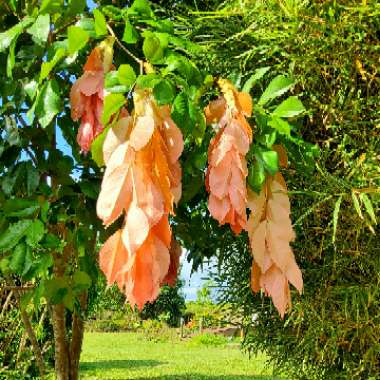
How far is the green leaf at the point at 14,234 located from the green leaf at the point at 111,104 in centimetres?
78

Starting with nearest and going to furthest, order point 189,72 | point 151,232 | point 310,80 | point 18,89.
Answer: point 151,232 < point 189,72 < point 18,89 < point 310,80

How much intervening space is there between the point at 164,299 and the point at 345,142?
22.9 meters

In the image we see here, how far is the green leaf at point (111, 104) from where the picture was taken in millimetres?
1361

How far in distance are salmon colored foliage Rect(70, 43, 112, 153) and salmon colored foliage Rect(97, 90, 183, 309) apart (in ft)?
0.97

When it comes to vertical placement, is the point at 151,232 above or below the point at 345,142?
below

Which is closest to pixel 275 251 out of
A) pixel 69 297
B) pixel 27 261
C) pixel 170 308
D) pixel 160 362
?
pixel 27 261

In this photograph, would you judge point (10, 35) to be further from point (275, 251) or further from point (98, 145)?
point (275, 251)

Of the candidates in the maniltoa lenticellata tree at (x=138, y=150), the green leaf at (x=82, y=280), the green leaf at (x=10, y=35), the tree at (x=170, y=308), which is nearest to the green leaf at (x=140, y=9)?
the maniltoa lenticellata tree at (x=138, y=150)

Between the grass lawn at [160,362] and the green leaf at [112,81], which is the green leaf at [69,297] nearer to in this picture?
the green leaf at [112,81]

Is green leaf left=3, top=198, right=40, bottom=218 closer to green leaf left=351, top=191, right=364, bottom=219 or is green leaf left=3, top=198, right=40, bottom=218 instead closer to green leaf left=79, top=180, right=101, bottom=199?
green leaf left=79, top=180, right=101, bottom=199

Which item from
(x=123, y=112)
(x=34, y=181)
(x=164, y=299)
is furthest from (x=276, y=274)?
(x=164, y=299)

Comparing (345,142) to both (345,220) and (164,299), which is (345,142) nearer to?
(345,220)

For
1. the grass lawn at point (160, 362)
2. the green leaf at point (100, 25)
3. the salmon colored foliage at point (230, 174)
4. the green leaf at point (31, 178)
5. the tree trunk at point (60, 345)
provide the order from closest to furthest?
the salmon colored foliage at point (230, 174), the green leaf at point (100, 25), the green leaf at point (31, 178), the tree trunk at point (60, 345), the grass lawn at point (160, 362)

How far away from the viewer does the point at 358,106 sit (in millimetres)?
2246
